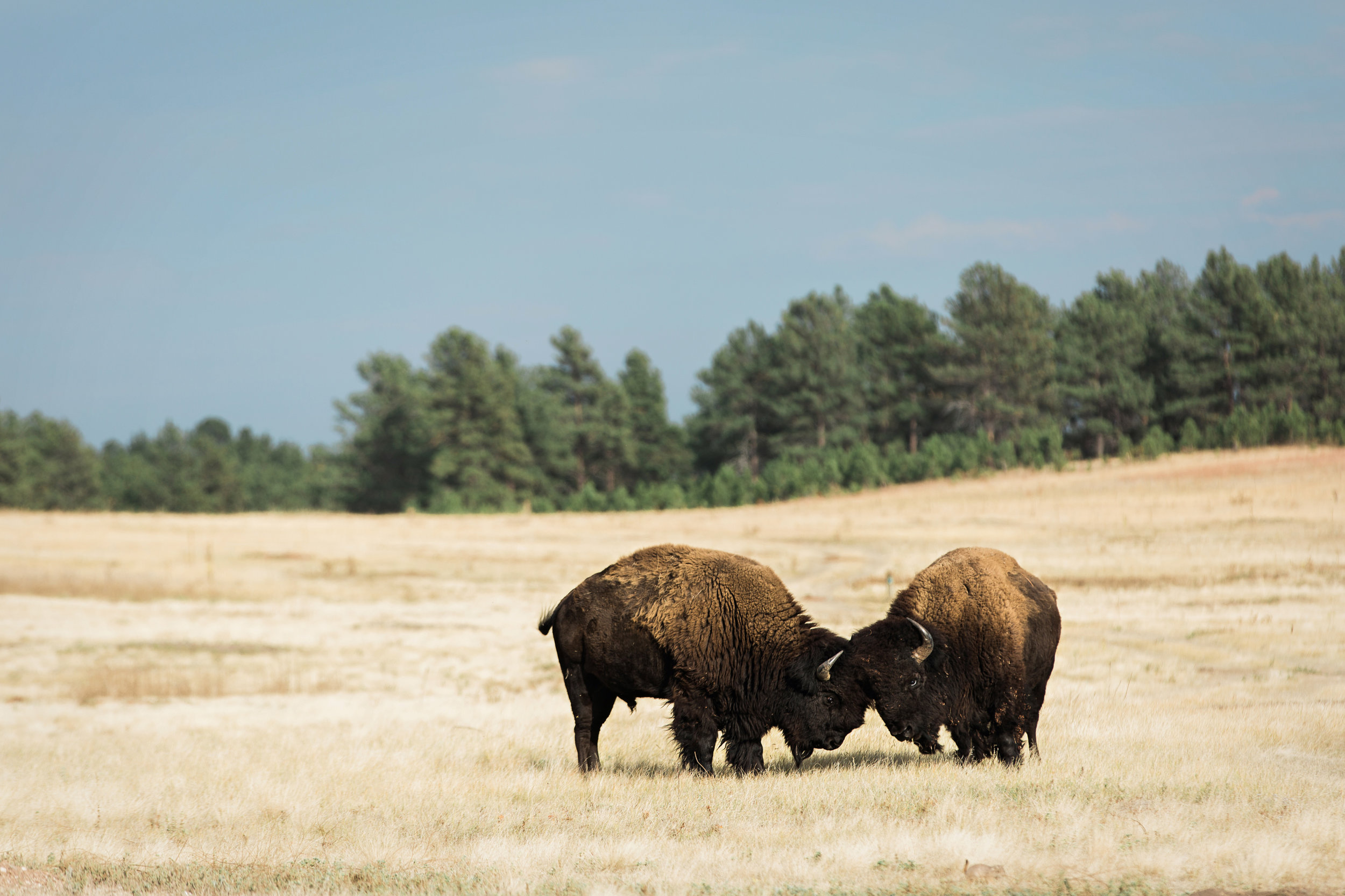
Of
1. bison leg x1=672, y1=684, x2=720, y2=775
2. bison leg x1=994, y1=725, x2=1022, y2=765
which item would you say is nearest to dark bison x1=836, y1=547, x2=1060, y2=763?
bison leg x1=994, y1=725, x2=1022, y2=765

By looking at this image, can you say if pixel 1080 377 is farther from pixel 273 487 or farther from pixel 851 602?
pixel 273 487

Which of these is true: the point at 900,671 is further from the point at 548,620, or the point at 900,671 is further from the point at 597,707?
the point at 548,620

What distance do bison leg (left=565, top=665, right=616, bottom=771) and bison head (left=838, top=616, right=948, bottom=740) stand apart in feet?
8.39

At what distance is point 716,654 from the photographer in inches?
Answer: 416

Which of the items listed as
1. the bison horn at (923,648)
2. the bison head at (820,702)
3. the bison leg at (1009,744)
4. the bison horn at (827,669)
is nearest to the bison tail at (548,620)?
the bison head at (820,702)

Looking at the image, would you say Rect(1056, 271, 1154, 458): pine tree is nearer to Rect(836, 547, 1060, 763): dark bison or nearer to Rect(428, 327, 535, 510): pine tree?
Rect(428, 327, 535, 510): pine tree

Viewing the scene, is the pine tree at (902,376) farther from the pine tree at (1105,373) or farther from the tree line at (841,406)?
the pine tree at (1105,373)

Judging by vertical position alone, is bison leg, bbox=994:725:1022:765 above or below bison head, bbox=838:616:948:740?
below

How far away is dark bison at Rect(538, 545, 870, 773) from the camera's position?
10406mm

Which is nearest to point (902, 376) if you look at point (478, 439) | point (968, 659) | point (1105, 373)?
point (1105, 373)

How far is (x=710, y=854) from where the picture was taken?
25.5 feet

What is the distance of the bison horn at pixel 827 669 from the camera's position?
1012 cm

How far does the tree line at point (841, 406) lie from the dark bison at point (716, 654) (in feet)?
206

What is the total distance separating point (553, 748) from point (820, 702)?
4.33 metres
